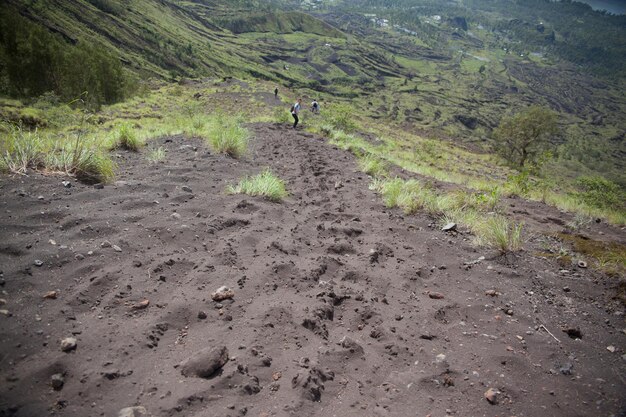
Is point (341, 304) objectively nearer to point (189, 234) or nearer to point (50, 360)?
point (189, 234)

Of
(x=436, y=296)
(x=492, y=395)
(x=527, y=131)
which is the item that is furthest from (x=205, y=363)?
(x=527, y=131)

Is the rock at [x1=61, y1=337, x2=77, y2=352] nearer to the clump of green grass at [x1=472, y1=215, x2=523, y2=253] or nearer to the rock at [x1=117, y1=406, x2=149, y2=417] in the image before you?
the rock at [x1=117, y1=406, x2=149, y2=417]

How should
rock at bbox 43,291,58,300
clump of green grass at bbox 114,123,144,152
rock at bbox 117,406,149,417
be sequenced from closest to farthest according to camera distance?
rock at bbox 117,406,149,417 → rock at bbox 43,291,58,300 → clump of green grass at bbox 114,123,144,152

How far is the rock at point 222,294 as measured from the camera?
374cm

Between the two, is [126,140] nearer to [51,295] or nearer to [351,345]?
[51,295]

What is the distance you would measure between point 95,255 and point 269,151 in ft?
25.9

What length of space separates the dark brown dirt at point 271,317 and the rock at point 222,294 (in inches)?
2.8

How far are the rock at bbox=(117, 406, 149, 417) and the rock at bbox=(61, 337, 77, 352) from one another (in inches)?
30.0

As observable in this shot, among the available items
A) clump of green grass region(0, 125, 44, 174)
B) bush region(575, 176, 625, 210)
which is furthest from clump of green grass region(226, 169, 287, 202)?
bush region(575, 176, 625, 210)

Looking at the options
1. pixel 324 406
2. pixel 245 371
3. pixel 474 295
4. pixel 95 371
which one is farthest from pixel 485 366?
pixel 95 371

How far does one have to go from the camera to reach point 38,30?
4122 centimetres

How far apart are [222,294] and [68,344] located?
1.42 metres

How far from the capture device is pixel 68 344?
9.02ft

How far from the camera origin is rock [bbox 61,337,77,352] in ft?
8.96
